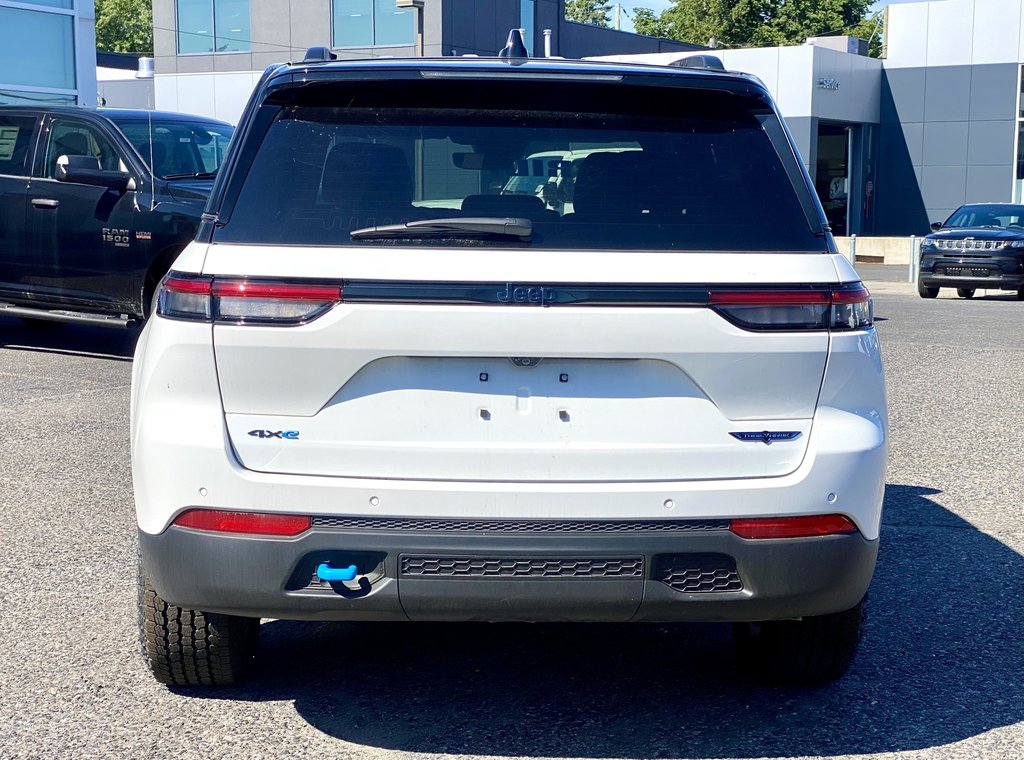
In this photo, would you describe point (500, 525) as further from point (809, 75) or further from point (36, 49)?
point (809, 75)

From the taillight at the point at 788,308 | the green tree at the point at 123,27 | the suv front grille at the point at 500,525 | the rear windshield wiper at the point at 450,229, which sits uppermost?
the green tree at the point at 123,27

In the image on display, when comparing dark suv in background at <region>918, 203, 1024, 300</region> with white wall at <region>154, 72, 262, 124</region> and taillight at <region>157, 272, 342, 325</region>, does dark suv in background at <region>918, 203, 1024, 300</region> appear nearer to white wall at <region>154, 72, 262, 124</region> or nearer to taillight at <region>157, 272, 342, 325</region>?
taillight at <region>157, 272, 342, 325</region>

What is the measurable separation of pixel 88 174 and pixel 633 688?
25.9 feet

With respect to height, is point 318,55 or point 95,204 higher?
point 318,55

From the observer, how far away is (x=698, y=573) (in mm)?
3541

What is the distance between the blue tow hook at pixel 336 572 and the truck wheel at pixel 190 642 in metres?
0.53

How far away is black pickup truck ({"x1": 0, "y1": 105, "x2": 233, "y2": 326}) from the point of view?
11.0 meters

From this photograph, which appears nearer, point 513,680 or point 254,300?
point 254,300

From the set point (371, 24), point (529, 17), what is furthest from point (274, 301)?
point (529, 17)

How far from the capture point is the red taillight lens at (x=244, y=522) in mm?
3459

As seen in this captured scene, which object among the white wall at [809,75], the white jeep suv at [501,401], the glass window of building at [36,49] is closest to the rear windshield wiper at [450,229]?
the white jeep suv at [501,401]

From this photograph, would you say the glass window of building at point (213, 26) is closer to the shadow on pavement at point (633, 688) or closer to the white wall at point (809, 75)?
the white wall at point (809, 75)

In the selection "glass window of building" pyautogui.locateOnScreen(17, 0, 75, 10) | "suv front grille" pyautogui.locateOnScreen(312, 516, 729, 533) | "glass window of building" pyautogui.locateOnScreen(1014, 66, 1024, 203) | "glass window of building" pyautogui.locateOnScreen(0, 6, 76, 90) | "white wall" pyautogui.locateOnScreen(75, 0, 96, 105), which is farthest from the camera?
"glass window of building" pyautogui.locateOnScreen(1014, 66, 1024, 203)

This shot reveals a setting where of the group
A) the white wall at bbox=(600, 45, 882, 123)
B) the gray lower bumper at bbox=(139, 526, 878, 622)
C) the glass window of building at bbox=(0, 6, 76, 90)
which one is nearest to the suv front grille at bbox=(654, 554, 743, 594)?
the gray lower bumper at bbox=(139, 526, 878, 622)
